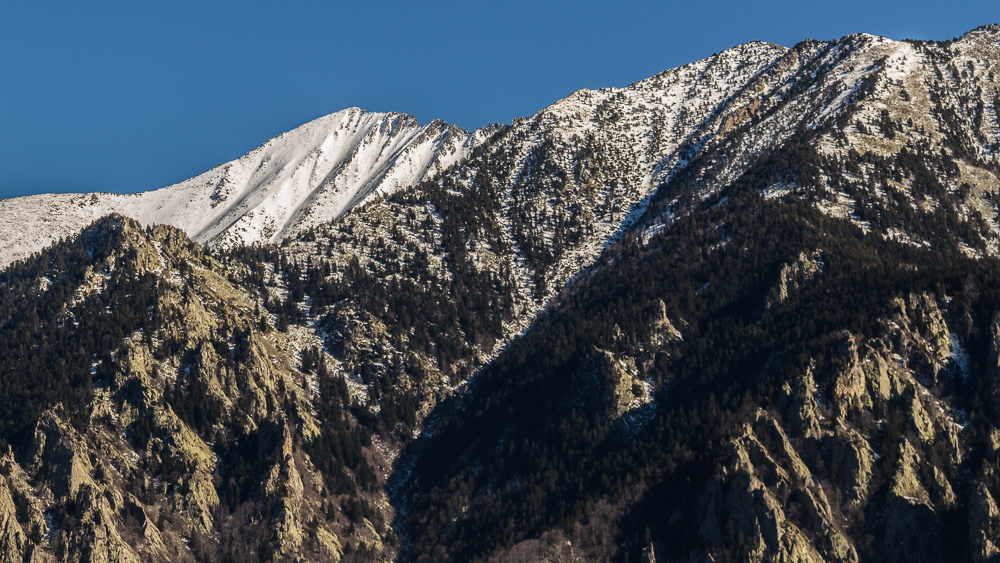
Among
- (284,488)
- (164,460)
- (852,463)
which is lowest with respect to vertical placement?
(284,488)

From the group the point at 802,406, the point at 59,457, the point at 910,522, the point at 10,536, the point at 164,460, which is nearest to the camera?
the point at 10,536

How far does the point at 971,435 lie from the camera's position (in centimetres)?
16438

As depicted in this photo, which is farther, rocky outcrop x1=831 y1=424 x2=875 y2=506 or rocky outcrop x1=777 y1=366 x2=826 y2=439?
rocky outcrop x1=777 y1=366 x2=826 y2=439

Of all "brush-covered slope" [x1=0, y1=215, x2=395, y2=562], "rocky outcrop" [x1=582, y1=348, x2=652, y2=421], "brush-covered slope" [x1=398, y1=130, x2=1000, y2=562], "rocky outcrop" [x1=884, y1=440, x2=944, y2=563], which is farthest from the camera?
"rocky outcrop" [x1=582, y1=348, x2=652, y2=421]

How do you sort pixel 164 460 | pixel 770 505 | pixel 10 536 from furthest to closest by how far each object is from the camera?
pixel 164 460 → pixel 770 505 → pixel 10 536

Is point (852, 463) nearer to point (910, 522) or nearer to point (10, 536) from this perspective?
point (910, 522)

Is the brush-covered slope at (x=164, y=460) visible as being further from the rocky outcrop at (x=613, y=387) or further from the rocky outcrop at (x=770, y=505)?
the rocky outcrop at (x=770, y=505)

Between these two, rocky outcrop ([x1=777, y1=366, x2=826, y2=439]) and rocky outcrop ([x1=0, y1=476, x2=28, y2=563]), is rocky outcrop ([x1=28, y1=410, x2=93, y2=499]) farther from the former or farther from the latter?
rocky outcrop ([x1=777, y1=366, x2=826, y2=439])

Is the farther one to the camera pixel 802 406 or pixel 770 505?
pixel 802 406

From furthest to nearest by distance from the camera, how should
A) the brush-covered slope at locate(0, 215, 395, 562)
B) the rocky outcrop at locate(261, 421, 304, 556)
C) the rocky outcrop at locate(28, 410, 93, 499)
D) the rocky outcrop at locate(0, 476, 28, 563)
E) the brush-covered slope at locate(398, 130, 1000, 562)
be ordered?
1. the rocky outcrop at locate(261, 421, 304, 556)
2. the rocky outcrop at locate(28, 410, 93, 499)
3. the brush-covered slope at locate(0, 215, 395, 562)
4. the brush-covered slope at locate(398, 130, 1000, 562)
5. the rocky outcrop at locate(0, 476, 28, 563)

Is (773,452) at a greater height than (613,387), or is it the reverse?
(613,387)

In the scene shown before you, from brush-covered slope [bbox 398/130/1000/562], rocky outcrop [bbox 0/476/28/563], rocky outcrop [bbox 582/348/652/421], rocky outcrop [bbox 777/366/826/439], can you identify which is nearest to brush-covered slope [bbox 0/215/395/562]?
rocky outcrop [bbox 0/476/28/563]

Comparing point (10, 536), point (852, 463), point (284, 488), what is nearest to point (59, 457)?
point (10, 536)

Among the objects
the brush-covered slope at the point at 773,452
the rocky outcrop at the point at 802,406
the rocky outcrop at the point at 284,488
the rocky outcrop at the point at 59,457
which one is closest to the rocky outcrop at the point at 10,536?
the rocky outcrop at the point at 59,457
